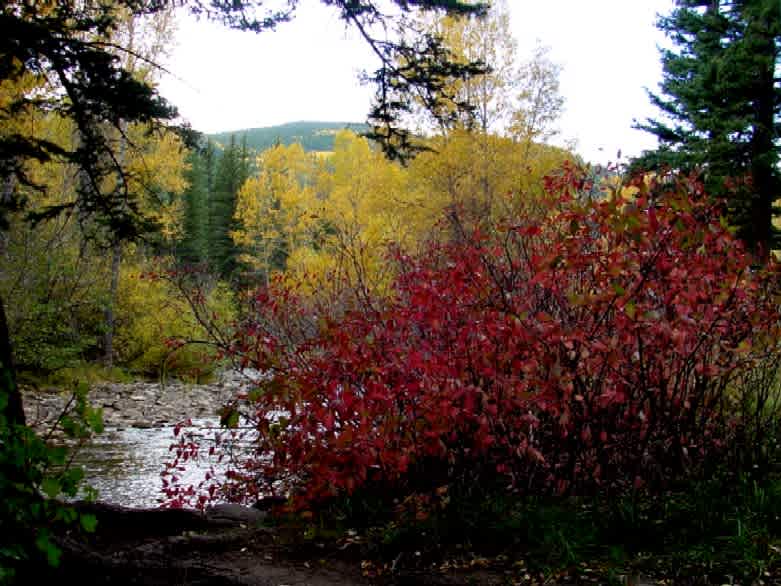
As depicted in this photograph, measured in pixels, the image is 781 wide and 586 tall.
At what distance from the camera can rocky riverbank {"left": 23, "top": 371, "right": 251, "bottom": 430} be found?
1182 cm

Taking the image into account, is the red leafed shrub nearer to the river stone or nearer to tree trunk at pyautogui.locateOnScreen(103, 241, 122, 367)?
the river stone

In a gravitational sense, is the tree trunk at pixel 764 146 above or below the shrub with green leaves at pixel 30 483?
above

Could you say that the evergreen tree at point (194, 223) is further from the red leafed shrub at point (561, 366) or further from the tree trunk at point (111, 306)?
the red leafed shrub at point (561, 366)

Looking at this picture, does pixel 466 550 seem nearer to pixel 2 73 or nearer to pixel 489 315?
pixel 489 315

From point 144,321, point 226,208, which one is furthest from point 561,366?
point 226,208

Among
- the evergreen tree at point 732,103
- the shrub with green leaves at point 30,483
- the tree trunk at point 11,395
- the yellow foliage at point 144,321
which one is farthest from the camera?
the yellow foliage at point 144,321

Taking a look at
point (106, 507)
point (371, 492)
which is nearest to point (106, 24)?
point (106, 507)

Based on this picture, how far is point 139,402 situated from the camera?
548 inches

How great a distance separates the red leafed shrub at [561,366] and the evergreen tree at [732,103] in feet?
38.6

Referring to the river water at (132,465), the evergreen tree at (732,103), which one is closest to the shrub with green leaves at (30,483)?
the river water at (132,465)

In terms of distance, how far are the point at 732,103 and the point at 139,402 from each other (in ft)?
47.7

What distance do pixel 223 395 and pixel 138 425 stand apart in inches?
184

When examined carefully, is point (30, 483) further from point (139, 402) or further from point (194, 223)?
point (194, 223)

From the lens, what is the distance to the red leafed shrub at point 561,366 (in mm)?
3740
